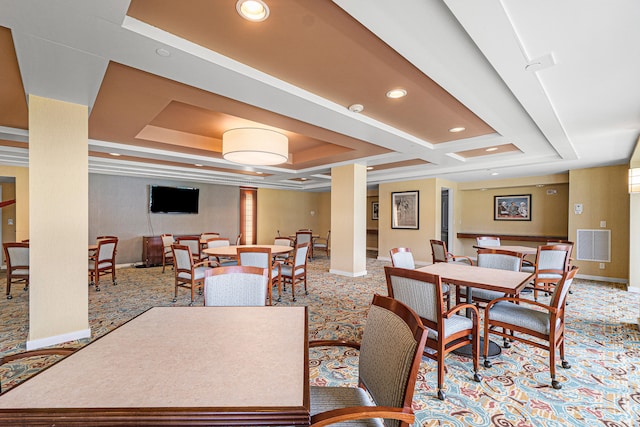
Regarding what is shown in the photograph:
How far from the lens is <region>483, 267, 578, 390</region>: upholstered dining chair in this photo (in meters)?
2.16

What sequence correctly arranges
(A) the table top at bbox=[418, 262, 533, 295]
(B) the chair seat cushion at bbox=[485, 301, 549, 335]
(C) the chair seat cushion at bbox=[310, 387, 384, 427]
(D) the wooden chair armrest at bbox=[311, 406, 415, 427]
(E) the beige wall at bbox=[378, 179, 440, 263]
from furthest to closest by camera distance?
(E) the beige wall at bbox=[378, 179, 440, 263], (A) the table top at bbox=[418, 262, 533, 295], (B) the chair seat cushion at bbox=[485, 301, 549, 335], (C) the chair seat cushion at bbox=[310, 387, 384, 427], (D) the wooden chair armrest at bbox=[311, 406, 415, 427]

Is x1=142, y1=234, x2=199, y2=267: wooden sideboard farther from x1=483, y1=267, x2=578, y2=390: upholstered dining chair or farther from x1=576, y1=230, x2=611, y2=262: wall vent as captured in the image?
x1=576, y1=230, x2=611, y2=262: wall vent

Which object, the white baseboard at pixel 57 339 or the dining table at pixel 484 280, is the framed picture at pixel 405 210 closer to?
the dining table at pixel 484 280

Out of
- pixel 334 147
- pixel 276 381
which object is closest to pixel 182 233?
pixel 334 147

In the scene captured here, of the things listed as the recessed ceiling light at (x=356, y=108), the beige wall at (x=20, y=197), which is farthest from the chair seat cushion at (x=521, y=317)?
the beige wall at (x=20, y=197)

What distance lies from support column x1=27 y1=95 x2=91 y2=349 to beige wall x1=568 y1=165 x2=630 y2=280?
873 cm

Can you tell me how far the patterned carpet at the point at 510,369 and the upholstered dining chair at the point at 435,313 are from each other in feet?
0.65

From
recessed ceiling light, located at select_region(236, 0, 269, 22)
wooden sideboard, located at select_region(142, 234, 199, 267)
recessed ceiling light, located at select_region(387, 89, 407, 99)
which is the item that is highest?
recessed ceiling light, located at select_region(236, 0, 269, 22)

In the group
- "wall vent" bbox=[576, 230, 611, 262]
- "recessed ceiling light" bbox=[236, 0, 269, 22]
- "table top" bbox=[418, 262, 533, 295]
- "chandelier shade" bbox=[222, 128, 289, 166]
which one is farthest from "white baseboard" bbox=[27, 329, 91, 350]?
"wall vent" bbox=[576, 230, 611, 262]

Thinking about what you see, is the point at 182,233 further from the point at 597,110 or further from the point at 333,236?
the point at 597,110

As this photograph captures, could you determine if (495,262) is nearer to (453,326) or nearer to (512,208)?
(453,326)

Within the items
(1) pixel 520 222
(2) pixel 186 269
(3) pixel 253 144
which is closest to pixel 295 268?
(2) pixel 186 269

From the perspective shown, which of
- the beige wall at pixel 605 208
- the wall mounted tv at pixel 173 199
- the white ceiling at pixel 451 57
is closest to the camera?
the white ceiling at pixel 451 57

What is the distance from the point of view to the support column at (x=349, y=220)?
6.17 meters
